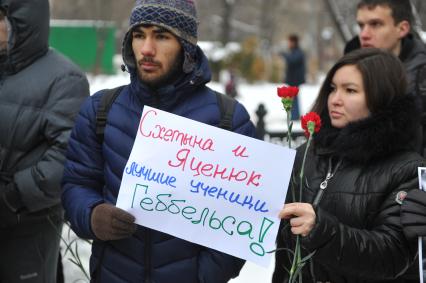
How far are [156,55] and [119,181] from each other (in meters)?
0.46

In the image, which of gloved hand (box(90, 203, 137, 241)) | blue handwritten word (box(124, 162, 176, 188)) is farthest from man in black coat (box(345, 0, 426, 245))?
gloved hand (box(90, 203, 137, 241))

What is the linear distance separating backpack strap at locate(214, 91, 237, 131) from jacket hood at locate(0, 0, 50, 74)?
111cm

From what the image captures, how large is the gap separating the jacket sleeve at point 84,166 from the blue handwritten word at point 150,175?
228mm

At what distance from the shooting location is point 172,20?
258cm

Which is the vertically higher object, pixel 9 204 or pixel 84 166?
pixel 84 166

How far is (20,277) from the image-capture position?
3318 millimetres

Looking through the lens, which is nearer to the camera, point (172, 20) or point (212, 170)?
point (212, 170)

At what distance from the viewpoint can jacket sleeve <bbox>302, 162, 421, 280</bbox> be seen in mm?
2293

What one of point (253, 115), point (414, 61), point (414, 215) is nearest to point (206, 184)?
point (414, 215)

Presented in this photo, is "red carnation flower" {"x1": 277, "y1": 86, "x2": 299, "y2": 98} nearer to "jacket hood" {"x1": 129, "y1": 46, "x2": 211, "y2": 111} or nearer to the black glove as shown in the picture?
"jacket hood" {"x1": 129, "y1": 46, "x2": 211, "y2": 111}

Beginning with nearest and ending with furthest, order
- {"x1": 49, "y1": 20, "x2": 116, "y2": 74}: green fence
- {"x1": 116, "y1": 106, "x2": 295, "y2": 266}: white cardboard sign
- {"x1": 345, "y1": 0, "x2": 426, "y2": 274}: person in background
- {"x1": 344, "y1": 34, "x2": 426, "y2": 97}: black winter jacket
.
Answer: {"x1": 116, "y1": 106, "x2": 295, "y2": 266}: white cardboard sign → {"x1": 344, "y1": 34, "x2": 426, "y2": 97}: black winter jacket → {"x1": 345, "y1": 0, "x2": 426, "y2": 274}: person in background → {"x1": 49, "y1": 20, "x2": 116, "y2": 74}: green fence

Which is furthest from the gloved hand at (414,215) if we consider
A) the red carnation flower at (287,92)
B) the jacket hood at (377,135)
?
the red carnation flower at (287,92)

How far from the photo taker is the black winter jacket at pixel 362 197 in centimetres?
232

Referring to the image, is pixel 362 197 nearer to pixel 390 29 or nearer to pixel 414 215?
pixel 414 215
